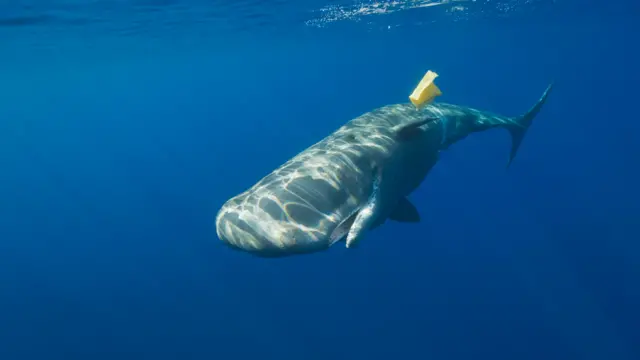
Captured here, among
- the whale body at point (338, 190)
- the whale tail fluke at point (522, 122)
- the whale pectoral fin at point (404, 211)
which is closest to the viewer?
the whale body at point (338, 190)

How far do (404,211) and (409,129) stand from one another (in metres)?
1.49

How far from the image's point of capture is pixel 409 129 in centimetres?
725

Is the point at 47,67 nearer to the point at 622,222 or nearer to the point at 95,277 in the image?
the point at 95,277

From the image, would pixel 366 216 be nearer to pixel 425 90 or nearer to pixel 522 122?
pixel 425 90

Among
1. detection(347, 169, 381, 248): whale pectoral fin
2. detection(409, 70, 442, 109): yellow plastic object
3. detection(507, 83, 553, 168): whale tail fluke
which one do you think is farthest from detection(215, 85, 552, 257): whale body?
detection(507, 83, 553, 168): whale tail fluke

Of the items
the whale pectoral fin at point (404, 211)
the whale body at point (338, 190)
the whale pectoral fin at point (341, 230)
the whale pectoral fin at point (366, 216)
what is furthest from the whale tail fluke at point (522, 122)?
the whale pectoral fin at point (341, 230)

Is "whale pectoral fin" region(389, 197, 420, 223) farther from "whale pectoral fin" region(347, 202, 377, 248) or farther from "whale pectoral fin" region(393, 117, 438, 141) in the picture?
"whale pectoral fin" region(347, 202, 377, 248)

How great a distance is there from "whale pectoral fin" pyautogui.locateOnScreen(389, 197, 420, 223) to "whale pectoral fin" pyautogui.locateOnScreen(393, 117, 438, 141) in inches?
41.9

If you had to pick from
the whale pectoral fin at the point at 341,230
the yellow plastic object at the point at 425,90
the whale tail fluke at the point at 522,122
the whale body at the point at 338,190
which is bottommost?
Answer: the whale tail fluke at the point at 522,122

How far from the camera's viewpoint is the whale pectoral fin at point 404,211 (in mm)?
7829

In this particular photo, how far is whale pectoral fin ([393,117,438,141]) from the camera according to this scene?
6.99 meters

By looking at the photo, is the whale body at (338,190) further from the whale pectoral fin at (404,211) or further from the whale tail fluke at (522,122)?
the whale tail fluke at (522,122)

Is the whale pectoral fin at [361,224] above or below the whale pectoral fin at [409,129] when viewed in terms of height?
below

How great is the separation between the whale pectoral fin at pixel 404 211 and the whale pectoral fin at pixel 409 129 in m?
1.07
